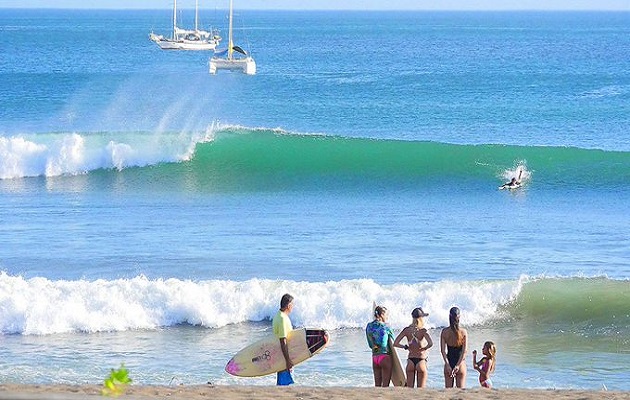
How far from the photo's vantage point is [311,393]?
9.35m

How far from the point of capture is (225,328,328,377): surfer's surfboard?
33.2 feet

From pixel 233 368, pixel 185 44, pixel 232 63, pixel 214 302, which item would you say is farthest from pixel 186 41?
pixel 233 368

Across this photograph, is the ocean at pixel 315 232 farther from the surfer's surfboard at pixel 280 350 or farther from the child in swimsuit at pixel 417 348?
the child in swimsuit at pixel 417 348

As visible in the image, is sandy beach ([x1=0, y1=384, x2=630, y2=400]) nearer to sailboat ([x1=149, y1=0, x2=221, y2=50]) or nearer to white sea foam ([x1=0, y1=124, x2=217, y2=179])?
white sea foam ([x1=0, y1=124, x2=217, y2=179])

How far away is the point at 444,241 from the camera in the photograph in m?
18.9

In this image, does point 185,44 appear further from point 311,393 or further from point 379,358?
point 311,393

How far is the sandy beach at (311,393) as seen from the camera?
9.16 meters

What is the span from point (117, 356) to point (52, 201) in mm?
11140

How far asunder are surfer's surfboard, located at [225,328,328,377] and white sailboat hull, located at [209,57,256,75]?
173 feet

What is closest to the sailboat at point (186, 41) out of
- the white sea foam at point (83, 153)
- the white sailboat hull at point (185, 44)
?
the white sailboat hull at point (185, 44)

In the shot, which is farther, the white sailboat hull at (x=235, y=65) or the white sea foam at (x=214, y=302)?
the white sailboat hull at (x=235, y=65)

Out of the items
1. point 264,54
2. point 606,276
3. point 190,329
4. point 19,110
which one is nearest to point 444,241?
point 606,276

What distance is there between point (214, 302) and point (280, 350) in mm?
4596

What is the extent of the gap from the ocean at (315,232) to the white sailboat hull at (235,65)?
14.9 metres
